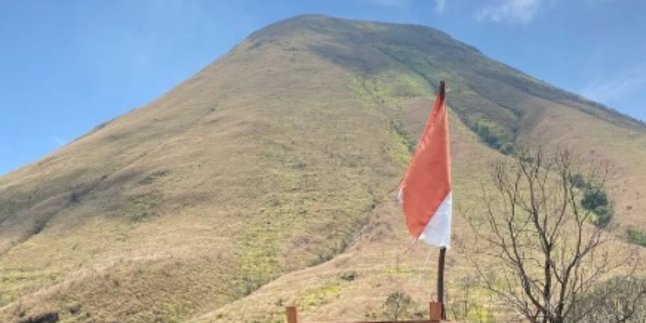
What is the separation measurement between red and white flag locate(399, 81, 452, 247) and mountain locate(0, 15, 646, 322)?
11273 millimetres

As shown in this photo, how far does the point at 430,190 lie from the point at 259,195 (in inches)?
3178

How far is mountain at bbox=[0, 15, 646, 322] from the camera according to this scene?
6325 centimetres

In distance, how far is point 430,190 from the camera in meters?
12.1

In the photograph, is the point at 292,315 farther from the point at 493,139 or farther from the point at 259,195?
the point at 493,139

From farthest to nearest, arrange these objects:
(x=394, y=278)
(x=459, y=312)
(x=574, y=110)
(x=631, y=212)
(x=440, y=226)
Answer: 1. (x=574, y=110)
2. (x=631, y=212)
3. (x=394, y=278)
4. (x=459, y=312)
5. (x=440, y=226)

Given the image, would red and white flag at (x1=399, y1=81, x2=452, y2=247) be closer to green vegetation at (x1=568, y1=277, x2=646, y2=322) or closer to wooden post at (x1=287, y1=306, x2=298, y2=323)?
wooden post at (x1=287, y1=306, x2=298, y2=323)

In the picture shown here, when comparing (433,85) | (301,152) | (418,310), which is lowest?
(418,310)

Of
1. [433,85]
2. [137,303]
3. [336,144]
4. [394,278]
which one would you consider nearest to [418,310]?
[394,278]

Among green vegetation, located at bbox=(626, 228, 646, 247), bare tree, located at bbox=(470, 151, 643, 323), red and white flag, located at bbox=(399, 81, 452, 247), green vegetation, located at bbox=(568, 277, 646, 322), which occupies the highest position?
red and white flag, located at bbox=(399, 81, 452, 247)

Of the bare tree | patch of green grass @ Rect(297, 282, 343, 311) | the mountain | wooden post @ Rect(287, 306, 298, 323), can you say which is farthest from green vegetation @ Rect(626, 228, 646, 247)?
wooden post @ Rect(287, 306, 298, 323)

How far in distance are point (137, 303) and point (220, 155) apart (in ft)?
156

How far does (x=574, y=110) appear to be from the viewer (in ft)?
513

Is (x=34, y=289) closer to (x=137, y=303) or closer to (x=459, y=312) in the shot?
(x=137, y=303)

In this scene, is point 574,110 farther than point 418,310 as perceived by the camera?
Yes
